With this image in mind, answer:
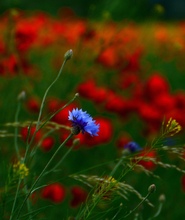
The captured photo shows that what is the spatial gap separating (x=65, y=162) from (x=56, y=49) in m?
2.21

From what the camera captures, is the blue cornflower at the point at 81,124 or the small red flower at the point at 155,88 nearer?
the blue cornflower at the point at 81,124

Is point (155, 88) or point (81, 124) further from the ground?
point (81, 124)

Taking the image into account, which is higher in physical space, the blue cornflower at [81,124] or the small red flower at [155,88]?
the blue cornflower at [81,124]

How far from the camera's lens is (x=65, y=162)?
216 centimetres

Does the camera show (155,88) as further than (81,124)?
Yes

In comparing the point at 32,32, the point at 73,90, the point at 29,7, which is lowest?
the point at 29,7

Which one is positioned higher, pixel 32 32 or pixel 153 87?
pixel 32 32

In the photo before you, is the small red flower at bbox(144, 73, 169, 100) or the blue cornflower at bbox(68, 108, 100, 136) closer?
the blue cornflower at bbox(68, 108, 100, 136)

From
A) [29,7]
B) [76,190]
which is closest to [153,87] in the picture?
[76,190]

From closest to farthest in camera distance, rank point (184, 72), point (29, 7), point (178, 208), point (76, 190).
Answer: point (76, 190)
point (178, 208)
point (184, 72)
point (29, 7)

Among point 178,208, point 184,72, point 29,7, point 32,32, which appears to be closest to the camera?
point 178,208

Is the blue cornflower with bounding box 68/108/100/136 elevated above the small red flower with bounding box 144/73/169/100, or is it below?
above

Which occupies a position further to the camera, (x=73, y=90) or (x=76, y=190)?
(x=73, y=90)

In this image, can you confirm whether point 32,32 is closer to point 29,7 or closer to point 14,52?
point 14,52
